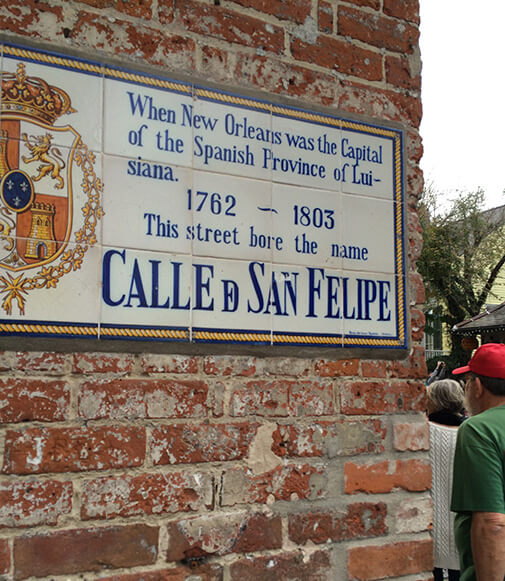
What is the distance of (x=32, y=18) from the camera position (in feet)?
6.28

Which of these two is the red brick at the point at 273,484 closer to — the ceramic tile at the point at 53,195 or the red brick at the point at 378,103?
the ceramic tile at the point at 53,195

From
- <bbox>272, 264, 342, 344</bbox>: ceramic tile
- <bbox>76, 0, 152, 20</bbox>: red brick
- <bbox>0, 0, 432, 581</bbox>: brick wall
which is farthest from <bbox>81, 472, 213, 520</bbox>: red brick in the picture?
<bbox>76, 0, 152, 20</bbox>: red brick

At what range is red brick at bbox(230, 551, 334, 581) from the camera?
6.79 feet

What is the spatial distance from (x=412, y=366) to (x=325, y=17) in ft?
3.94

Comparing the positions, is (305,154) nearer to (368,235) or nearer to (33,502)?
(368,235)

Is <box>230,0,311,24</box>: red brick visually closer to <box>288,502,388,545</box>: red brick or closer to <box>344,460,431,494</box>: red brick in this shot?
<box>344,460,431,494</box>: red brick

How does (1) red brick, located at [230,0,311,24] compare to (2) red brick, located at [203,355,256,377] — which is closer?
(2) red brick, located at [203,355,256,377]

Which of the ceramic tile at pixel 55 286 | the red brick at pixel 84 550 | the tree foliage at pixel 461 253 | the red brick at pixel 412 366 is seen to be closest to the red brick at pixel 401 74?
the red brick at pixel 412 366

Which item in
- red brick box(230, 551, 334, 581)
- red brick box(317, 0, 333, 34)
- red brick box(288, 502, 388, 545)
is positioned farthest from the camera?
red brick box(317, 0, 333, 34)

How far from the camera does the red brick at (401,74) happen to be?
2525 mm

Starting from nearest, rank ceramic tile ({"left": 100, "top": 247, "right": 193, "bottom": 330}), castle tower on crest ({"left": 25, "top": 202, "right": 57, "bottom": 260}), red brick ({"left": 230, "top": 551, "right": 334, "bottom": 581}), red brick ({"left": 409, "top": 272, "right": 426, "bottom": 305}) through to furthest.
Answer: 1. castle tower on crest ({"left": 25, "top": 202, "right": 57, "bottom": 260})
2. ceramic tile ({"left": 100, "top": 247, "right": 193, "bottom": 330})
3. red brick ({"left": 230, "top": 551, "right": 334, "bottom": 581})
4. red brick ({"left": 409, "top": 272, "right": 426, "bottom": 305})

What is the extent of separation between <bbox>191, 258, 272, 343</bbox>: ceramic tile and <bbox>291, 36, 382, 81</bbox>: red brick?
2.36ft

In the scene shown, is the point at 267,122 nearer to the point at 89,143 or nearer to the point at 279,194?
the point at 279,194

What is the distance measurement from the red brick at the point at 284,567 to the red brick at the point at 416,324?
78 centimetres
